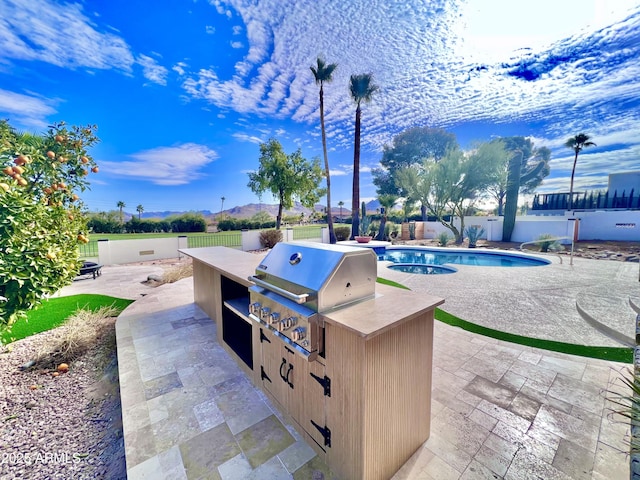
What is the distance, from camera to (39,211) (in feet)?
8.14

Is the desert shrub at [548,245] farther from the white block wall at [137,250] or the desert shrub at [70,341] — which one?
the white block wall at [137,250]

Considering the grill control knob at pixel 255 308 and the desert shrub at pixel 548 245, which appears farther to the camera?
the desert shrub at pixel 548 245

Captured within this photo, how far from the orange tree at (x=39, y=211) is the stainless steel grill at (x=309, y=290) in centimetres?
225

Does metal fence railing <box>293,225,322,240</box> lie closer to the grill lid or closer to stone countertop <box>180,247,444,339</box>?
the grill lid

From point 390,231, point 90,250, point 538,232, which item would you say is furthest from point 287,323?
point 538,232

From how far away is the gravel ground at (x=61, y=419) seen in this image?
184cm

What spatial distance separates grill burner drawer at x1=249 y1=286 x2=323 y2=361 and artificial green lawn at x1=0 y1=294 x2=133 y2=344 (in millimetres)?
3580

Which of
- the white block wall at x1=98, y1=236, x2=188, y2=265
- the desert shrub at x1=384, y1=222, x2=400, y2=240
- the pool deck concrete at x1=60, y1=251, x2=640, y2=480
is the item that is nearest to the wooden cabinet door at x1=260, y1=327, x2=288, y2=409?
the pool deck concrete at x1=60, y1=251, x2=640, y2=480

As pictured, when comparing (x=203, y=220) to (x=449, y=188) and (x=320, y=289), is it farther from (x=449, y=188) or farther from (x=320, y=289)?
(x=320, y=289)

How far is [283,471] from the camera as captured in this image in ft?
5.36

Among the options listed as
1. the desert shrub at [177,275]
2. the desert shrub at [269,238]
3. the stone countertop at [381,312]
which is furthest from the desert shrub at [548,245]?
the desert shrub at [177,275]

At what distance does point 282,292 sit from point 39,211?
9.18 ft

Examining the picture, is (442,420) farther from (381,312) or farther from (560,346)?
(560,346)

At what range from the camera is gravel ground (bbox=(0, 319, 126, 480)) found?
72.6 inches
